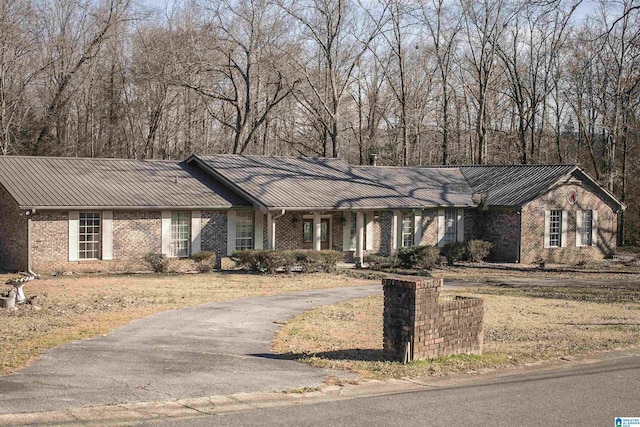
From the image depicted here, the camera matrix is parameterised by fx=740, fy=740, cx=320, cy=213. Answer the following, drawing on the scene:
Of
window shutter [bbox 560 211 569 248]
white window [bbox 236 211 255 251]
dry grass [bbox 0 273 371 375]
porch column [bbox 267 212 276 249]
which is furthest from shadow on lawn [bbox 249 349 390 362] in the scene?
window shutter [bbox 560 211 569 248]

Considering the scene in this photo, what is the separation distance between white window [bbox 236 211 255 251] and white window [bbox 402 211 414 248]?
24.1 feet

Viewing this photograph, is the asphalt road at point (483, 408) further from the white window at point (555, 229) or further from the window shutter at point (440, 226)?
the white window at point (555, 229)

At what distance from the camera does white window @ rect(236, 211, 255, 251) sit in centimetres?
2864

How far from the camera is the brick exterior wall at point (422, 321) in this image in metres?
10.9

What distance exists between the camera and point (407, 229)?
32938 millimetres

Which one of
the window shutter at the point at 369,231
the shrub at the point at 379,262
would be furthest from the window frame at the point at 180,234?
the window shutter at the point at 369,231

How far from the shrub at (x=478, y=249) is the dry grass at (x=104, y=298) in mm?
8331

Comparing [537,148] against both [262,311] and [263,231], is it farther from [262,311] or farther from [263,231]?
[262,311]

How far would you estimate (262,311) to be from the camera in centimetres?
1734

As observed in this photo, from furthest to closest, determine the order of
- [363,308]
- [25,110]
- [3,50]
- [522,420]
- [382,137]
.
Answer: [382,137], [25,110], [3,50], [363,308], [522,420]

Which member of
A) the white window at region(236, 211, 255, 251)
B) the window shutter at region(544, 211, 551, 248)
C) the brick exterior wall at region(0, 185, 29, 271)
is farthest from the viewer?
the window shutter at region(544, 211, 551, 248)

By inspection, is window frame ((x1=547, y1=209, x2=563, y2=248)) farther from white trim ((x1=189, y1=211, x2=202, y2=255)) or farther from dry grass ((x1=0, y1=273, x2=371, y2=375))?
white trim ((x1=189, y1=211, x2=202, y2=255))

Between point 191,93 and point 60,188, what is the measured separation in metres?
23.6

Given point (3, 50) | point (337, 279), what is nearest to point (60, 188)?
point (337, 279)
